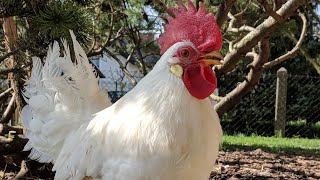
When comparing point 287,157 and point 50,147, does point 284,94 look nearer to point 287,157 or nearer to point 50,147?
point 287,157

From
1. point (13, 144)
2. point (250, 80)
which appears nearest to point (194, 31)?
point (13, 144)

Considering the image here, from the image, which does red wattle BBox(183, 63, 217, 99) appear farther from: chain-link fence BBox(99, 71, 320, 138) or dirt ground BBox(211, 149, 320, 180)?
chain-link fence BBox(99, 71, 320, 138)

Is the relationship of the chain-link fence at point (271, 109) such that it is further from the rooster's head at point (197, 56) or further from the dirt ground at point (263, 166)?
the rooster's head at point (197, 56)

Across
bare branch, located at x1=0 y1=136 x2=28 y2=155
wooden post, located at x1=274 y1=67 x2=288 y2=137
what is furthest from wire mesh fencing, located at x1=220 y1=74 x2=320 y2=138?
bare branch, located at x1=0 y1=136 x2=28 y2=155

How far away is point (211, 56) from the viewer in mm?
2709

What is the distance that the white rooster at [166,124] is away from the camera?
2.67 meters

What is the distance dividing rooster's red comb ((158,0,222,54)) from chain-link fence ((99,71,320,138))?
9.47 m

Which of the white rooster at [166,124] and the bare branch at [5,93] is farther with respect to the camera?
the bare branch at [5,93]

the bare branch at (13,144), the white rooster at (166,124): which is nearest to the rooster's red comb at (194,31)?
the white rooster at (166,124)

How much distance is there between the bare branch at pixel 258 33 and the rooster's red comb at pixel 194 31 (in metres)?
2.10

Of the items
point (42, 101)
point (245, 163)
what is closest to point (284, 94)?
point (245, 163)

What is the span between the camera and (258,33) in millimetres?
5117

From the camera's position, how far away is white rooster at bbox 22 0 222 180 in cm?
267

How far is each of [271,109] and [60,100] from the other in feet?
32.8
